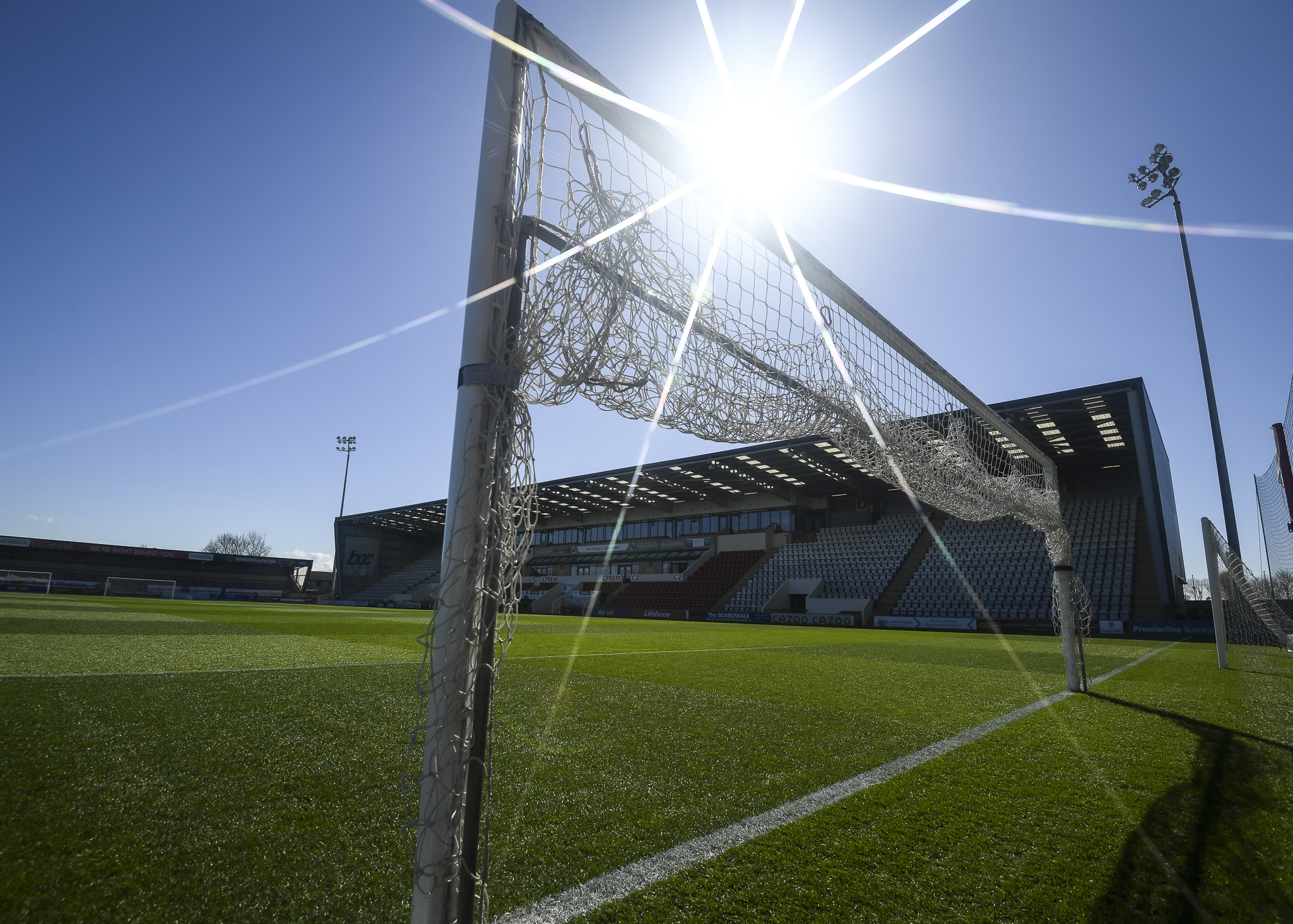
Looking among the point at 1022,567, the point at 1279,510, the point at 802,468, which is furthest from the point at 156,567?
the point at 1279,510

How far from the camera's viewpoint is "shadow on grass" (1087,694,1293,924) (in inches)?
75.4

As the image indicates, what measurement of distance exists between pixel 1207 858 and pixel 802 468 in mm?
25609

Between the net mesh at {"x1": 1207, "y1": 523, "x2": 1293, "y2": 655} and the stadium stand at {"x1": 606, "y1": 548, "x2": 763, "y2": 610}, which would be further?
the stadium stand at {"x1": 606, "y1": 548, "x2": 763, "y2": 610}

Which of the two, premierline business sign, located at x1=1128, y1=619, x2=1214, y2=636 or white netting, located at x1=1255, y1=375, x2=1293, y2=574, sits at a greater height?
white netting, located at x1=1255, y1=375, x2=1293, y2=574

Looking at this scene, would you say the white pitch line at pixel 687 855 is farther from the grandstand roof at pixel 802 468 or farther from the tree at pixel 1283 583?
the tree at pixel 1283 583

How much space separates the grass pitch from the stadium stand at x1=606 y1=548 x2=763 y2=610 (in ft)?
84.7

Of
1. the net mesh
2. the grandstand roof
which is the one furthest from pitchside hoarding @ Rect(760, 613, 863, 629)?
the net mesh

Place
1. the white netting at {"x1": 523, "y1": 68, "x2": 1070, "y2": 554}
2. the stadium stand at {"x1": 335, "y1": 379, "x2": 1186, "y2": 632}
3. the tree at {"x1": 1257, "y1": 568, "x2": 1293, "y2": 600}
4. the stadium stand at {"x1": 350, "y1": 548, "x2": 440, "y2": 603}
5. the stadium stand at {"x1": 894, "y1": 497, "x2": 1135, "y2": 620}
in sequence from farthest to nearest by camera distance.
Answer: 1. the stadium stand at {"x1": 350, "y1": 548, "x2": 440, "y2": 603}
2. the stadium stand at {"x1": 894, "y1": 497, "x2": 1135, "y2": 620}
3. the tree at {"x1": 1257, "y1": 568, "x2": 1293, "y2": 600}
4. the stadium stand at {"x1": 335, "y1": 379, "x2": 1186, "y2": 632}
5. the white netting at {"x1": 523, "y1": 68, "x2": 1070, "y2": 554}

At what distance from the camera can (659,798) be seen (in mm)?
2754

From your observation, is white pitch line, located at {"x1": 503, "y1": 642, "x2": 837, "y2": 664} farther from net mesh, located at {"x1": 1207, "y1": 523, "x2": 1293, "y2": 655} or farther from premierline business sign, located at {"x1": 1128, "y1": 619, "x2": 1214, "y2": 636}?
premierline business sign, located at {"x1": 1128, "y1": 619, "x2": 1214, "y2": 636}

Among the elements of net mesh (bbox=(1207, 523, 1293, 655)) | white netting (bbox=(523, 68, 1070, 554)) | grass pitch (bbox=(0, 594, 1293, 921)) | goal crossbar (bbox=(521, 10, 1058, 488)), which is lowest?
A: grass pitch (bbox=(0, 594, 1293, 921))

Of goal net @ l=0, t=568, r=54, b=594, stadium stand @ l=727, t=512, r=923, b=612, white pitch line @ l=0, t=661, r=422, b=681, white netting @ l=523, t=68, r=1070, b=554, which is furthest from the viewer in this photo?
goal net @ l=0, t=568, r=54, b=594

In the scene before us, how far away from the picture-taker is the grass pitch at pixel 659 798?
192 cm

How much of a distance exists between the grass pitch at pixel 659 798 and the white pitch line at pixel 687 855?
55mm
